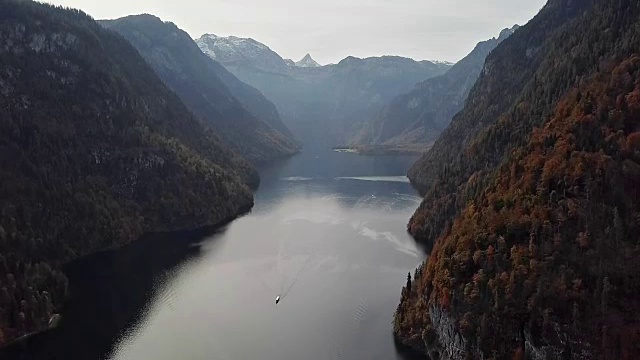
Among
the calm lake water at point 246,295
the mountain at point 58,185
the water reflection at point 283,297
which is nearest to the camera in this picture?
the water reflection at point 283,297

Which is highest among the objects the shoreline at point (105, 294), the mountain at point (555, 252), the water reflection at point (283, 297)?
the mountain at point (555, 252)

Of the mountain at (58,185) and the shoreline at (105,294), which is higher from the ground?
the mountain at (58,185)

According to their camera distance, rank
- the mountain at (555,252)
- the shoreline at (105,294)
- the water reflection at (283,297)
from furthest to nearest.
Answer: the shoreline at (105,294) < the water reflection at (283,297) < the mountain at (555,252)

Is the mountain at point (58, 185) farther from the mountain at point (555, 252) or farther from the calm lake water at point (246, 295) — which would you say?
the mountain at point (555, 252)

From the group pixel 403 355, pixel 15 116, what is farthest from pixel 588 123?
pixel 15 116

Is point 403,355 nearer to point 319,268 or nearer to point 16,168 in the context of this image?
point 319,268

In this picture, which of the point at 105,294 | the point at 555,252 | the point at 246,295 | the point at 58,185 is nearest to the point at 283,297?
the point at 246,295

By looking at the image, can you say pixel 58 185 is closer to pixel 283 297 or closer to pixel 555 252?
pixel 283 297

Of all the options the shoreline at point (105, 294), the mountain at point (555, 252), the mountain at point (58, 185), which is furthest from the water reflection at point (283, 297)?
the mountain at point (58, 185)

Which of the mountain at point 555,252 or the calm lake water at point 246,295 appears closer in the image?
the mountain at point 555,252
